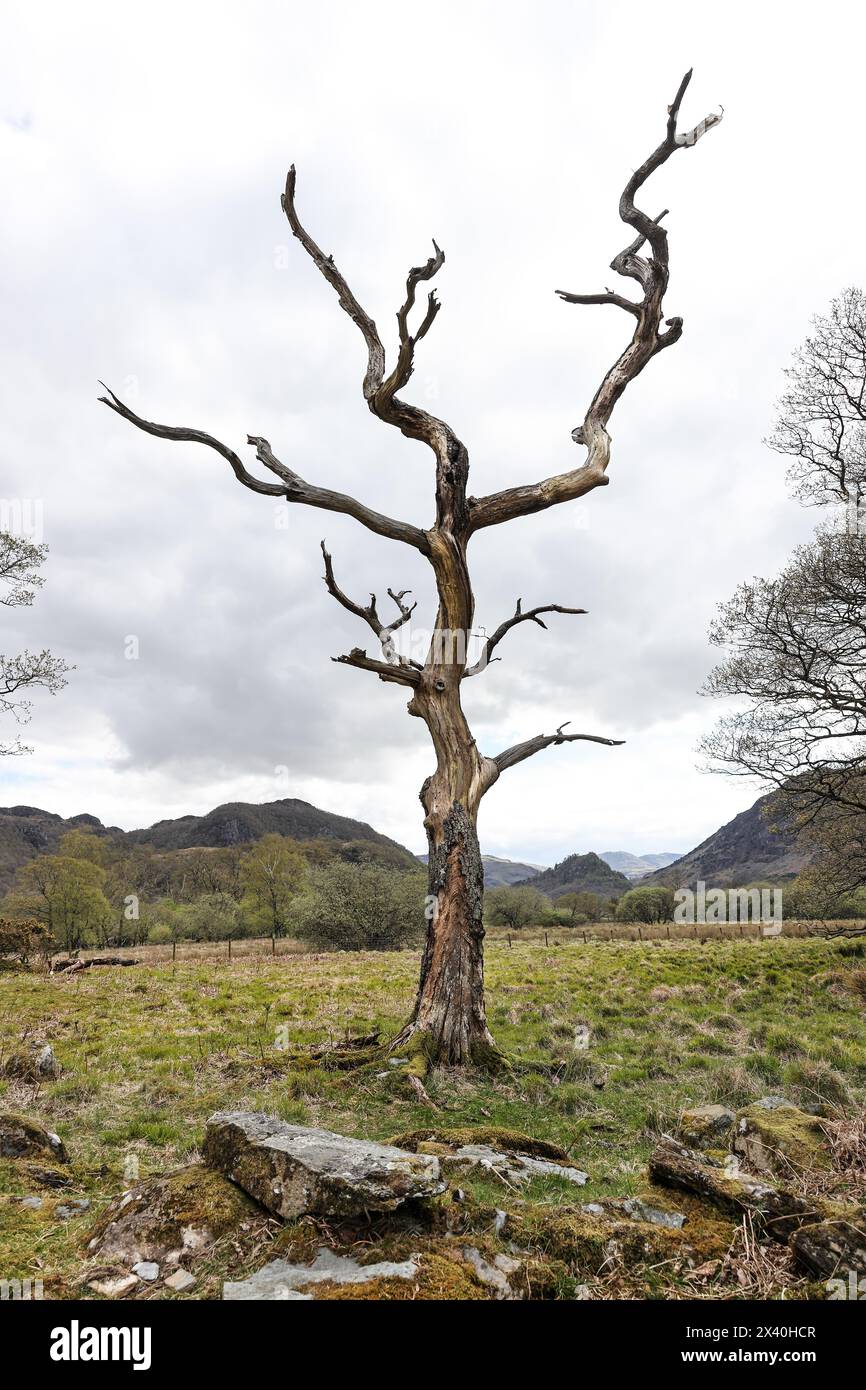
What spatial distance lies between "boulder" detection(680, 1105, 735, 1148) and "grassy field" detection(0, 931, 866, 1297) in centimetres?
47

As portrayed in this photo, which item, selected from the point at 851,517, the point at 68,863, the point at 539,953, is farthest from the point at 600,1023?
the point at 68,863

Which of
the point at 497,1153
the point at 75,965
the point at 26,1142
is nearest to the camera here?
the point at 497,1153

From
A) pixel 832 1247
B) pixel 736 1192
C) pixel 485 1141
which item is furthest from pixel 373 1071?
pixel 832 1247

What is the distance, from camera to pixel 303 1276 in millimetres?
2887

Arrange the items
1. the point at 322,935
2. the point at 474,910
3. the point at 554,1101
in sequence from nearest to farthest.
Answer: the point at 554,1101 < the point at 474,910 < the point at 322,935

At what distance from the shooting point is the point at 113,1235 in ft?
10.9

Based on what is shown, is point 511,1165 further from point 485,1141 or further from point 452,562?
point 452,562

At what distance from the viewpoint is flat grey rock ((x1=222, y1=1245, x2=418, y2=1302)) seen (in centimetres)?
277

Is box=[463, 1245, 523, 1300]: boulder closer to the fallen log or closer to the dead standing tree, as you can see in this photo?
the dead standing tree

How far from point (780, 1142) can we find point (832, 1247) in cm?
161

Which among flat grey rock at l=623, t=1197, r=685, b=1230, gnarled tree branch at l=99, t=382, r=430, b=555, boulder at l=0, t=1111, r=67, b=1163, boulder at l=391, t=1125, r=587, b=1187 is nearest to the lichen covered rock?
boulder at l=391, t=1125, r=587, b=1187

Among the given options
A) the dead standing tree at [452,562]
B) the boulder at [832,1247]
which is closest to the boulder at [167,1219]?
the boulder at [832,1247]
